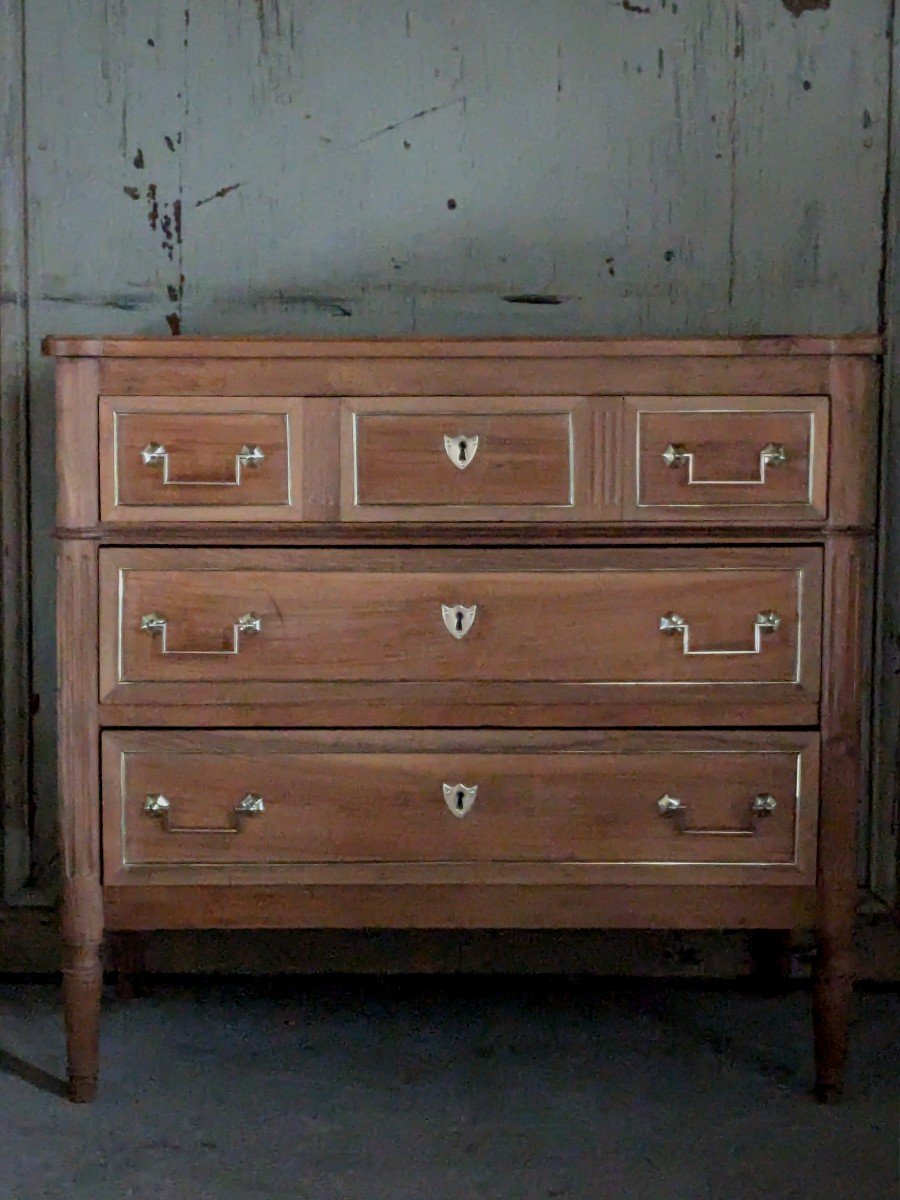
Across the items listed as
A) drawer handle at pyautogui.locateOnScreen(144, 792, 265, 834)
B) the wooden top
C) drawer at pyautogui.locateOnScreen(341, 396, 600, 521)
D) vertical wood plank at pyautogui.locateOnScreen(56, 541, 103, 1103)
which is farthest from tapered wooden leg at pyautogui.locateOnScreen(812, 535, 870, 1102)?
vertical wood plank at pyautogui.locateOnScreen(56, 541, 103, 1103)

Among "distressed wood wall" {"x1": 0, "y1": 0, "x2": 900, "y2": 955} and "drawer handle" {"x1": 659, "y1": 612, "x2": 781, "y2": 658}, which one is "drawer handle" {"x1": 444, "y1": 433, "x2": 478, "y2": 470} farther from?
"distressed wood wall" {"x1": 0, "y1": 0, "x2": 900, "y2": 955}

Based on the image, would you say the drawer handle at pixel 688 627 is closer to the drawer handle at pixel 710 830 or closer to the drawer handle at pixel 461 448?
the drawer handle at pixel 710 830

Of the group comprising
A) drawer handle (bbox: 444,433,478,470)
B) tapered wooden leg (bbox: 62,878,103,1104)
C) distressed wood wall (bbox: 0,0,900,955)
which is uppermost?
distressed wood wall (bbox: 0,0,900,955)

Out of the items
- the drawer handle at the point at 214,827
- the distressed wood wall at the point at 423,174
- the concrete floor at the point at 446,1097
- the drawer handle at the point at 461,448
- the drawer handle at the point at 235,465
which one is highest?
the distressed wood wall at the point at 423,174

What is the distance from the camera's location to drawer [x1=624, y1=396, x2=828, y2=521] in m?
1.84

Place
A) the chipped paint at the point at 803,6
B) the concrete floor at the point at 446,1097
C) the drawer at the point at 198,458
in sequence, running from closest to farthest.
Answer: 1. the concrete floor at the point at 446,1097
2. the drawer at the point at 198,458
3. the chipped paint at the point at 803,6

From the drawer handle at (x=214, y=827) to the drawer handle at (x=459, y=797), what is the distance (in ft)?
0.93

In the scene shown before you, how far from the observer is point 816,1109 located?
1930mm

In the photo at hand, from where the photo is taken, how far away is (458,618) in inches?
73.3

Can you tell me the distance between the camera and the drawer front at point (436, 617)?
1861 millimetres

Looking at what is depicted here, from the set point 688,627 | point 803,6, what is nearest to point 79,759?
point 688,627

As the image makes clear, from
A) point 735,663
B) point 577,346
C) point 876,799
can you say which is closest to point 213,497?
point 577,346

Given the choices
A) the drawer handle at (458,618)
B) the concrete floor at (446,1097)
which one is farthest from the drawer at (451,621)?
the concrete floor at (446,1097)

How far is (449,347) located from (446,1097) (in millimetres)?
1166
